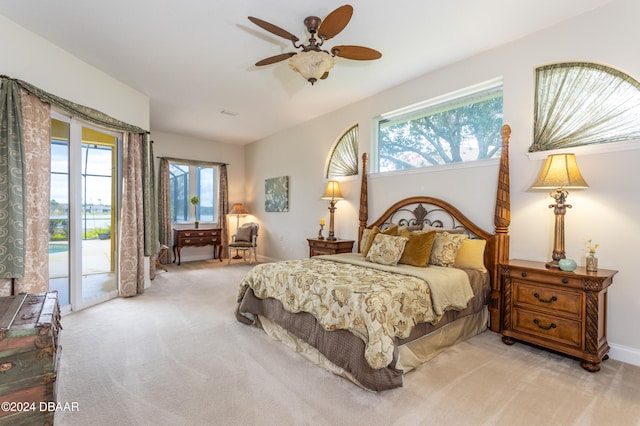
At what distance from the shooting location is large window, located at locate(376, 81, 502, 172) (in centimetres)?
352

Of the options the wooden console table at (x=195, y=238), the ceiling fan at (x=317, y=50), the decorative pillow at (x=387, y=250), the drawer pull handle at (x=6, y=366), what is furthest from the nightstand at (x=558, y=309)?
the wooden console table at (x=195, y=238)

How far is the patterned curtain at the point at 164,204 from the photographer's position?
6703 mm

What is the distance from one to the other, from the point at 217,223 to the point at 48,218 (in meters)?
4.58

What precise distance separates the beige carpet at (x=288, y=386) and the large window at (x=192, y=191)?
178 inches

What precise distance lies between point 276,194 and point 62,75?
13.4ft

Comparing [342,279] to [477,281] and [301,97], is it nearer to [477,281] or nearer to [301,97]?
[477,281]

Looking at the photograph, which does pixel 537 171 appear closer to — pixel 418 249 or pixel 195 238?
pixel 418 249

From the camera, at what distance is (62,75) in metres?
3.41

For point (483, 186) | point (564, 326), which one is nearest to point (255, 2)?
point (483, 186)

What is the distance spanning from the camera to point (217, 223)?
25.3ft

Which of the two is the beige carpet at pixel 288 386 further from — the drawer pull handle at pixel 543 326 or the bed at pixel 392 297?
the drawer pull handle at pixel 543 326

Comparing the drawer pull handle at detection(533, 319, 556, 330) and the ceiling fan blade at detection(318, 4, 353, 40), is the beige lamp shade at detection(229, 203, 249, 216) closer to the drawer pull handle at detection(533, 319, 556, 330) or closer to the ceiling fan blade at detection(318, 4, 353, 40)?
the ceiling fan blade at detection(318, 4, 353, 40)

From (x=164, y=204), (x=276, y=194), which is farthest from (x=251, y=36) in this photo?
(x=164, y=204)

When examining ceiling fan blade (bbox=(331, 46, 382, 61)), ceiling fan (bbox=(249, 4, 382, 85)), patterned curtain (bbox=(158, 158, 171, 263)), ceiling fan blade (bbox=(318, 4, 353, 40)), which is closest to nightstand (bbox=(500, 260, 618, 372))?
ceiling fan blade (bbox=(331, 46, 382, 61))
